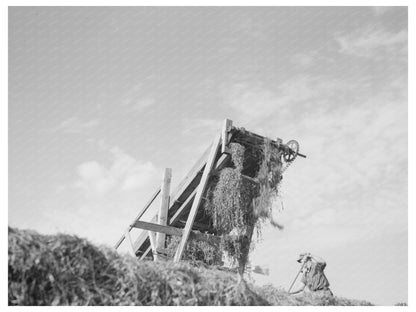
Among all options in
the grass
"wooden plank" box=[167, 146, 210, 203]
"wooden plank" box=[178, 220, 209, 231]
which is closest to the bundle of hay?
"wooden plank" box=[167, 146, 210, 203]

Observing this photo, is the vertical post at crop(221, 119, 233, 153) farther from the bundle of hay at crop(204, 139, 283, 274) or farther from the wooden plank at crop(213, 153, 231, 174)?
the wooden plank at crop(213, 153, 231, 174)

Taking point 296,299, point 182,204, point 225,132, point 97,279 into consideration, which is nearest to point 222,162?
point 225,132

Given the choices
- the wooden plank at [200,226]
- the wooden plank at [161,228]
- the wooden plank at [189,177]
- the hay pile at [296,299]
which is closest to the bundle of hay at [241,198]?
the wooden plank at [189,177]

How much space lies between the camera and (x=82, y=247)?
4.84 m

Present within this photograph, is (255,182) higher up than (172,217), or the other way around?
(255,182)

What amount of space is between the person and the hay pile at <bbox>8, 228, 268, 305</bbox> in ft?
11.3

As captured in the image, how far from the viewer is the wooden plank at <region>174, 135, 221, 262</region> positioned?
922 centimetres

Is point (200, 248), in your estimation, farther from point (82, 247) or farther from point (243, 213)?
point (82, 247)

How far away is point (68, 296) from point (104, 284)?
0.38 metres

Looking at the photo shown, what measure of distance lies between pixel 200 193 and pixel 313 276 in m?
2.59

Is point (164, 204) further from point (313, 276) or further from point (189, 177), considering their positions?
point (313, 276)

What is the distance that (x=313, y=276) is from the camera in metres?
8.84

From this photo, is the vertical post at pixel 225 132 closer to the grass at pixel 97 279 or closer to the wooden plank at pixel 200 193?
the wooden plank at pixel 200 193

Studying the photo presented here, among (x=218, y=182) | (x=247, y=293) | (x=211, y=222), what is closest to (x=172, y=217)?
(x=211, y=222)
